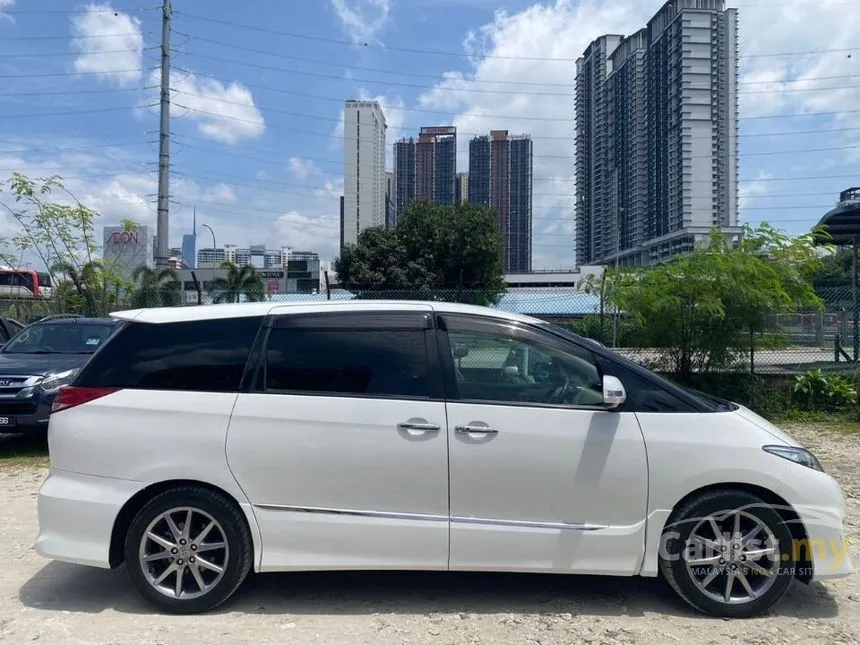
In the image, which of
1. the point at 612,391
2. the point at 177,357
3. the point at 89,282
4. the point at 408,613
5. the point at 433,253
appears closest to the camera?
the point at 612,391

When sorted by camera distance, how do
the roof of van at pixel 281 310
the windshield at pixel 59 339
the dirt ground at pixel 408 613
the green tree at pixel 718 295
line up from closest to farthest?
the dirt ground at pixel 408 613 → the roof of van at pixel 281 310 → the windshield at pixel 59 339 → the green tree at pixel 718 295

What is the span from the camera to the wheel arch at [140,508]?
402 centimetres

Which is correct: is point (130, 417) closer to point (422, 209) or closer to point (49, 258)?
point (49, 258)

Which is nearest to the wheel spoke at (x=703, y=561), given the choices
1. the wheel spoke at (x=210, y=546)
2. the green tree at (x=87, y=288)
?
the wheel spoke at (x=210, y=546)

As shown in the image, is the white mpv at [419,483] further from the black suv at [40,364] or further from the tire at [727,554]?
the black suv at [40,364]

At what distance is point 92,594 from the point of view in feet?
14.4

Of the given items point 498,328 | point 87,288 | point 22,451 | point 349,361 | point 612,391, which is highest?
point 87,288

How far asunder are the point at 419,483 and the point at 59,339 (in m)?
7.79

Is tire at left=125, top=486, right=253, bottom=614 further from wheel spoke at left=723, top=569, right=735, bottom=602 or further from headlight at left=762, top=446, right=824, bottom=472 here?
headlight at left=762, top=446, right=824, bottom=472

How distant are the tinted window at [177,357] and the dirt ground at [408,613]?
135 cm

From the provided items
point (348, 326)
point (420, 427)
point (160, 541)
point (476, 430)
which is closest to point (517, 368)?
point (476, 430)

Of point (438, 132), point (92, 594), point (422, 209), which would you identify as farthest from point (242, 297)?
point (438, 132)

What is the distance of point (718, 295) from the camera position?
9.73 m

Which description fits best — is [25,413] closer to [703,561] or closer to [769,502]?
[703,561]
